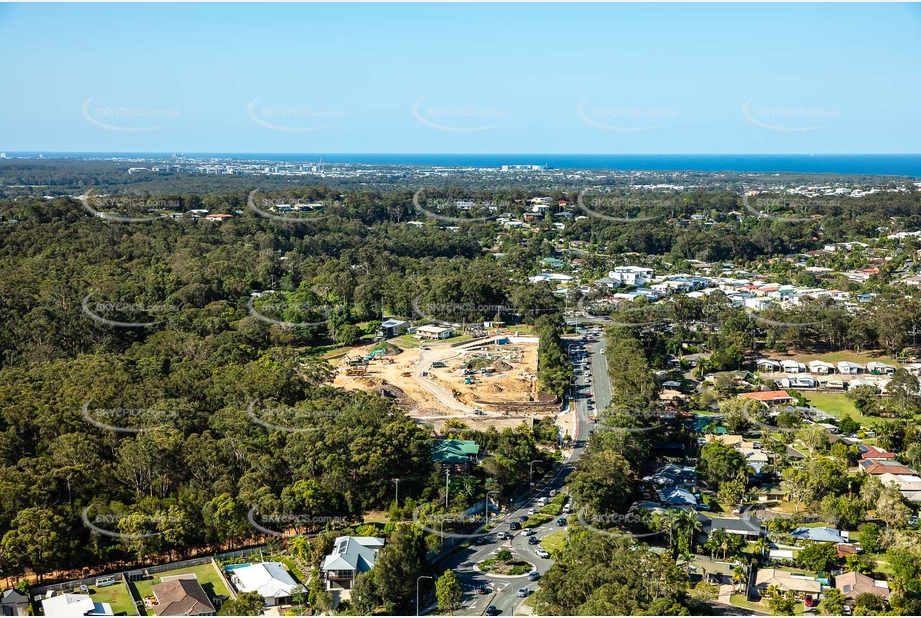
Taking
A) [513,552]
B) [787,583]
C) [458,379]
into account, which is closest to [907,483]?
[787,583]

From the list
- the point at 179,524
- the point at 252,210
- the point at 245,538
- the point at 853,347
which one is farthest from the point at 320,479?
the point at 252,210

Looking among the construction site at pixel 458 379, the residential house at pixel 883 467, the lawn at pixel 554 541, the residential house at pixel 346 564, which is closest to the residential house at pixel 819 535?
the residential house at pixel 883 467

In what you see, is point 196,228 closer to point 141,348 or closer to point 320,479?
point 141,348

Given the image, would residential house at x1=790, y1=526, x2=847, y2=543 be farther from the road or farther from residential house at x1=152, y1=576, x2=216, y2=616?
residential house at x1=152, y1=576, x2=216, y2=616

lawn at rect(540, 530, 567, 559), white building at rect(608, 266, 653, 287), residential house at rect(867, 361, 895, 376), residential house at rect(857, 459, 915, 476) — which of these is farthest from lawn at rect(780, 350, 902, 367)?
lawn at rect(540, 530, 567, 559)

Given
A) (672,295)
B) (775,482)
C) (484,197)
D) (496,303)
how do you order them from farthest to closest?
(484,197) < (672,295) < (496,303) < (775,482)

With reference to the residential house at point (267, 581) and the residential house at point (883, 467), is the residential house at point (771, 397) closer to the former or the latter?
the residential house at point (883, 467)
